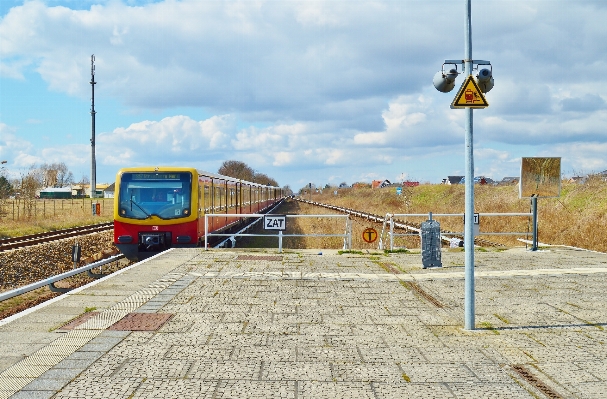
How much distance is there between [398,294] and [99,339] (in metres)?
4.57

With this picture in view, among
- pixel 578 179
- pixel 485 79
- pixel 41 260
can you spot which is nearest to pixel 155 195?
pixel 41 260

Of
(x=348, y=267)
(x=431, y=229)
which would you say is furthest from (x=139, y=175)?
(x=431, y=229)

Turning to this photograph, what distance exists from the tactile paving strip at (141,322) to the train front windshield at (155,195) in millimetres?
8657

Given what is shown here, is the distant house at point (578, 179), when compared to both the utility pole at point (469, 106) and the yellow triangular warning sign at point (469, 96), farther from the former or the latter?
the yellow triangular warning sign at point (469, 96)

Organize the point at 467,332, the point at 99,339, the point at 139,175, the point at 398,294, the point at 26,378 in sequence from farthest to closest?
the point at 139,175, the point at 398,294, the point at 467,332, the point at 99,339, the point at 26,378

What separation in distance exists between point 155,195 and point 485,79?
1094 cm

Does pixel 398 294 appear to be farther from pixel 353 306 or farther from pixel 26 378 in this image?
pixel 26 378

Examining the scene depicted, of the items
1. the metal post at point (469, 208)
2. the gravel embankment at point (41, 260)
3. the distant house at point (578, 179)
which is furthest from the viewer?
the distant house at point (578, 179)

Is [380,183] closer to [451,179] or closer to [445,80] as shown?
[451,179]

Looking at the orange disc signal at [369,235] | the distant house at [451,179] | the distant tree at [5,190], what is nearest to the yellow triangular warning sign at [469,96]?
the orange disc signal at [369,235]

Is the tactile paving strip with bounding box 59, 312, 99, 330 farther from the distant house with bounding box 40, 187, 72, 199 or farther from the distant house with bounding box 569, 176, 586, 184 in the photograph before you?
the distant house with bounding box 40, 187, 72, 199

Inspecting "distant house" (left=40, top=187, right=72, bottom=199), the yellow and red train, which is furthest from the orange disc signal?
"distant house" (left=40, top=187, right=72, bottom=199)

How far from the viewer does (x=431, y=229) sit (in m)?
11.6

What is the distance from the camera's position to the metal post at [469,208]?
6820 mm
